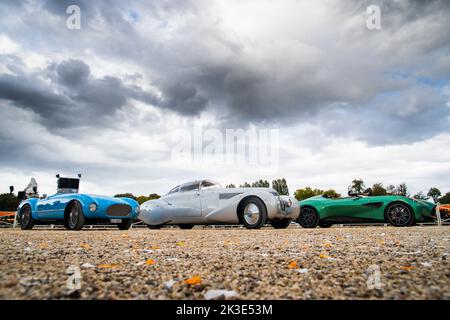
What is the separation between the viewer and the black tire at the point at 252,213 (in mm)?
7688

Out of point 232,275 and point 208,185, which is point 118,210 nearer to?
point 208,185

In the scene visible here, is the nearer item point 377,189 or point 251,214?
point 251,214

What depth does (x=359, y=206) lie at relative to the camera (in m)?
9.84

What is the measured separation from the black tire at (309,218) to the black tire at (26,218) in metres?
8.75

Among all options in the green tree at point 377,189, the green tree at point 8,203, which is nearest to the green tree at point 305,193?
the green tree at point 377,189

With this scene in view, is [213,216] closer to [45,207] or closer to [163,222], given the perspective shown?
[163,222]

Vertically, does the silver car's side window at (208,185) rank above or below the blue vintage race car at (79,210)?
above

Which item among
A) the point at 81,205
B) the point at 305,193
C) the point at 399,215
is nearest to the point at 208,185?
the point at 81,205

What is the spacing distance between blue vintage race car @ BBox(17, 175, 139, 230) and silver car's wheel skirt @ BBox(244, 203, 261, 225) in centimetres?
374

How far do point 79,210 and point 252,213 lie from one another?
476 cm

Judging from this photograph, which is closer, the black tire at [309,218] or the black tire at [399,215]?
the black tire at [399,215]

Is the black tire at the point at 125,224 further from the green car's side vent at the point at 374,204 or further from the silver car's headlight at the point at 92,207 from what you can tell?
the green car's side vent at the point at 374,204

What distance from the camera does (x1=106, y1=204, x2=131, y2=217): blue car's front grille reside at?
8.96 meters
